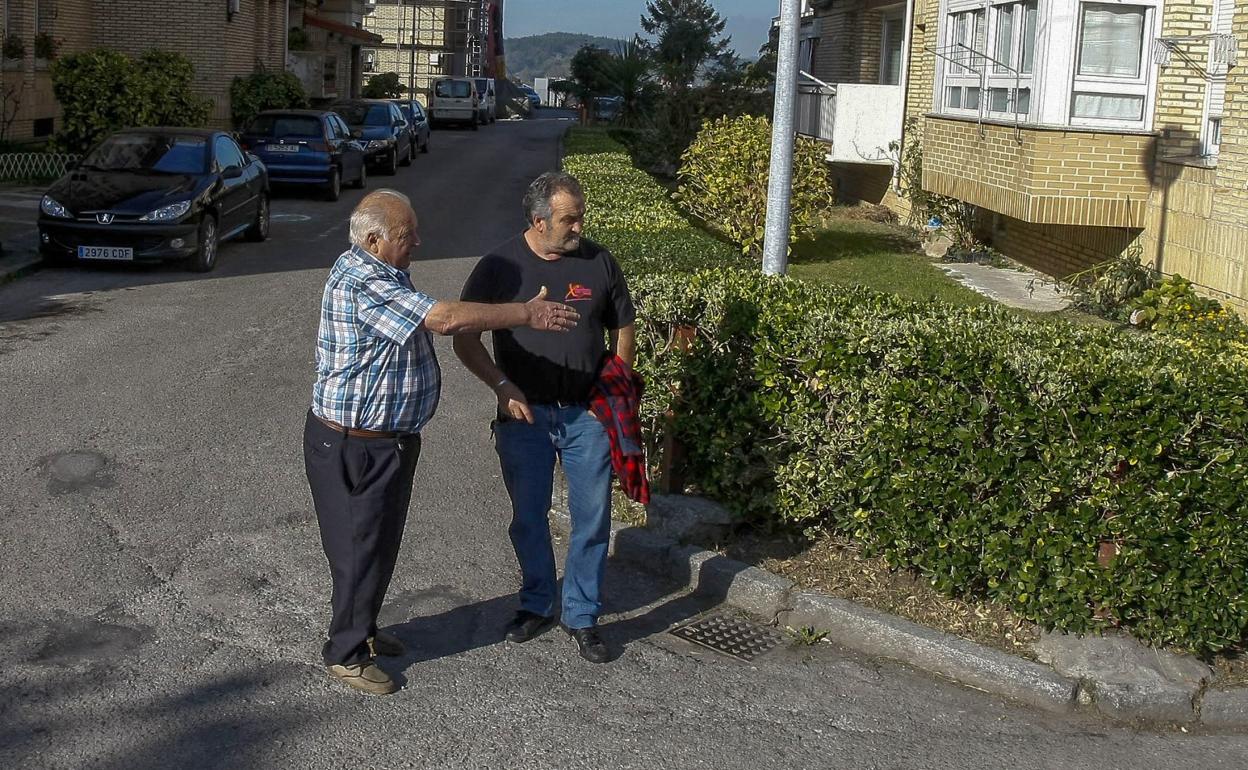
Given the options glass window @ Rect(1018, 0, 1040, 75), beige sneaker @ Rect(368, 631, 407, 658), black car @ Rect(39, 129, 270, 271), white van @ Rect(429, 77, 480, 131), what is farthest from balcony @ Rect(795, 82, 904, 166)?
white van @ Rect(429, 77, 480, 131)

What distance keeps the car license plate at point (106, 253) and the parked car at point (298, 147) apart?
8.98m

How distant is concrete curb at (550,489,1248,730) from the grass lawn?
25.4ft

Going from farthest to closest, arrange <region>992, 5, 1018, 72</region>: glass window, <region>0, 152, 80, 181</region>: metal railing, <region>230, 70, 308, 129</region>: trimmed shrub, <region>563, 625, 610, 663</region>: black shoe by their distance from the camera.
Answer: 1. <region>230, 70, 308, 129</region>: trimmed shrub
2. <region>0, 152, 80, 181</region>: metal railing
3. <region>992, 5, 1018, 72</region>: glass window
4. <region>563, 625, 610, 663</region>: black shoe

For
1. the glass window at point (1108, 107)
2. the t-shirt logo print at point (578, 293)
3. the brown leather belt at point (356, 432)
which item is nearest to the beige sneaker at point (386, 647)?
the brown leather belt at point (356, 432)

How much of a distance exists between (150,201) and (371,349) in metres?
10.6

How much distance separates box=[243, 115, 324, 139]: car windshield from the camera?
2338cm

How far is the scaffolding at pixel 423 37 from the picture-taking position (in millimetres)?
72938

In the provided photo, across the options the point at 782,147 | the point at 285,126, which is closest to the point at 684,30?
the point at 285,126

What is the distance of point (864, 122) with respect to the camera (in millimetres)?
21844

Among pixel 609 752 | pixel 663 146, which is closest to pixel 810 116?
pixel 663 146

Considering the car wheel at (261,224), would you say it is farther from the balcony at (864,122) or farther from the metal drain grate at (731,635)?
the metal drain grate at (731,635)

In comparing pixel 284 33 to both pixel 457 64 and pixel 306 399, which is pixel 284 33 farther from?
pixel 457 64

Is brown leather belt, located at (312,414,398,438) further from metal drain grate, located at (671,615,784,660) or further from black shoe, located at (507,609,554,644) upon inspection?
metal drain grate, located at (671,615,784,660)

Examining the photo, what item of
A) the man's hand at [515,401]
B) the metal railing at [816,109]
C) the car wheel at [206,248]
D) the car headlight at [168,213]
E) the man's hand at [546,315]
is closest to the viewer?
the man's hand at [546,315]
